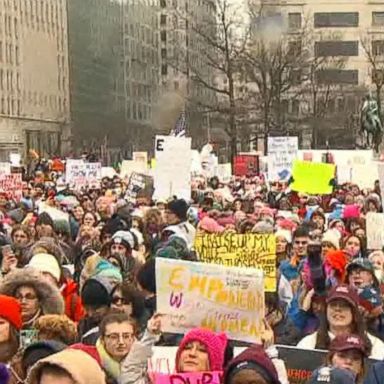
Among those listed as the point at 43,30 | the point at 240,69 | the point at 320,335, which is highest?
the point at 43,30

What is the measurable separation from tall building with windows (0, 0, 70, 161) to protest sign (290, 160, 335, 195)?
55474 millimetres

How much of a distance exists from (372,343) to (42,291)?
1824 mm

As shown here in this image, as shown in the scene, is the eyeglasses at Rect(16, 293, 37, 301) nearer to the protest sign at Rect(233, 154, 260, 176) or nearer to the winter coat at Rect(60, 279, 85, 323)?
the winter coat at Rect(60, 279, 85, 323)

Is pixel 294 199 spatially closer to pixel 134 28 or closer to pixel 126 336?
pixel 126 336

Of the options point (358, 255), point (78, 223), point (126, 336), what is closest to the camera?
point (126, 336)

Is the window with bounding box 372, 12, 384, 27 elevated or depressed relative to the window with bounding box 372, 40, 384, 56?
elevated

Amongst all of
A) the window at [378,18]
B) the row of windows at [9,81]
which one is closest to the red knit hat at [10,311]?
the row of windows at [9,81]

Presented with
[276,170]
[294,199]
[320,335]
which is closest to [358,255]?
[320,335]

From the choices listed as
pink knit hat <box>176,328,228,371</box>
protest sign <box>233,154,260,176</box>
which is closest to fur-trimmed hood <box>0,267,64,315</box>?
pink knit hat <box>176,328,228,371</box>

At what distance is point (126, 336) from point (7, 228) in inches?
318

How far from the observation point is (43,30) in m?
82.7

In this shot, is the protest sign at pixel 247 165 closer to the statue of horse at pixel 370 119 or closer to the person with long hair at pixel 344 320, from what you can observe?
the statue of horse at pixel 370 119

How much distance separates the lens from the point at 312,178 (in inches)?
702

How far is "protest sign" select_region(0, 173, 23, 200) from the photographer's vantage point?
20117 mm
